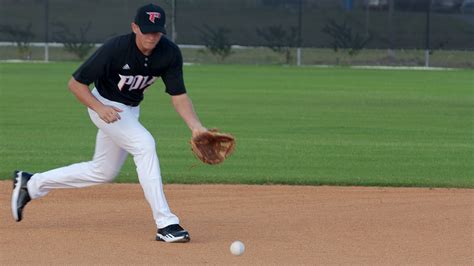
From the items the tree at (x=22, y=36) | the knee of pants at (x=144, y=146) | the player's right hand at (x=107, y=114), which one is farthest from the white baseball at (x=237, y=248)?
the tree at (x=22, y=36)

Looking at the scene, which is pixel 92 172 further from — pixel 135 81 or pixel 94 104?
pixel 135 81

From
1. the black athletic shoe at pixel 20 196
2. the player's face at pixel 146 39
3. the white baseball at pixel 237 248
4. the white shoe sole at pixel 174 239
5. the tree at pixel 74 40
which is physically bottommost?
the tree at pixel 74 40

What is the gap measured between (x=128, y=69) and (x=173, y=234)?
1.26 metres

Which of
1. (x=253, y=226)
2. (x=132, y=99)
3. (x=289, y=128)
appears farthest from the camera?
(x=289, y=128)

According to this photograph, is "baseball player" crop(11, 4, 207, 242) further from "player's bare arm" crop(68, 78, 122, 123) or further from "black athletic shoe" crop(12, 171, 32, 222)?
"black athletic shoe" crop(12, 171, 32, 222)

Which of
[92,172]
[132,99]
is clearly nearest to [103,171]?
[92,172]

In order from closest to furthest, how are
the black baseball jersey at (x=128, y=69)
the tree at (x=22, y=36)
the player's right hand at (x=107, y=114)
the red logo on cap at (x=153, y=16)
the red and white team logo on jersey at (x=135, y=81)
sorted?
the red logo on cap at (x=153, y=16), the player's right hand at (x=107, y=114), the black baseball jersey at (x=128, y=69), the red and white team logo on jersey at (x=135, y=81), the tree at (x=22, y=36)

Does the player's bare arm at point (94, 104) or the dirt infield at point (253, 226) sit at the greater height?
the player's bare arm at point (94, 104)

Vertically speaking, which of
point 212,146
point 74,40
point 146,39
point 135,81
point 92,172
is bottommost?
point 74,40

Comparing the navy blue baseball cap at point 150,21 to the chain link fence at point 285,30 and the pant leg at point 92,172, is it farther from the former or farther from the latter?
the chain link fence at point 285,30

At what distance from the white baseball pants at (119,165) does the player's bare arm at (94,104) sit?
6.8 inches

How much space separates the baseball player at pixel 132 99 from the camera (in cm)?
770

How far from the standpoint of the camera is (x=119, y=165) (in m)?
8.27

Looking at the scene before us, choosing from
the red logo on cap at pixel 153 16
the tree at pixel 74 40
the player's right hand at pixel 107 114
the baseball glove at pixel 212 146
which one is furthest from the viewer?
the tree at pixel 74 40
